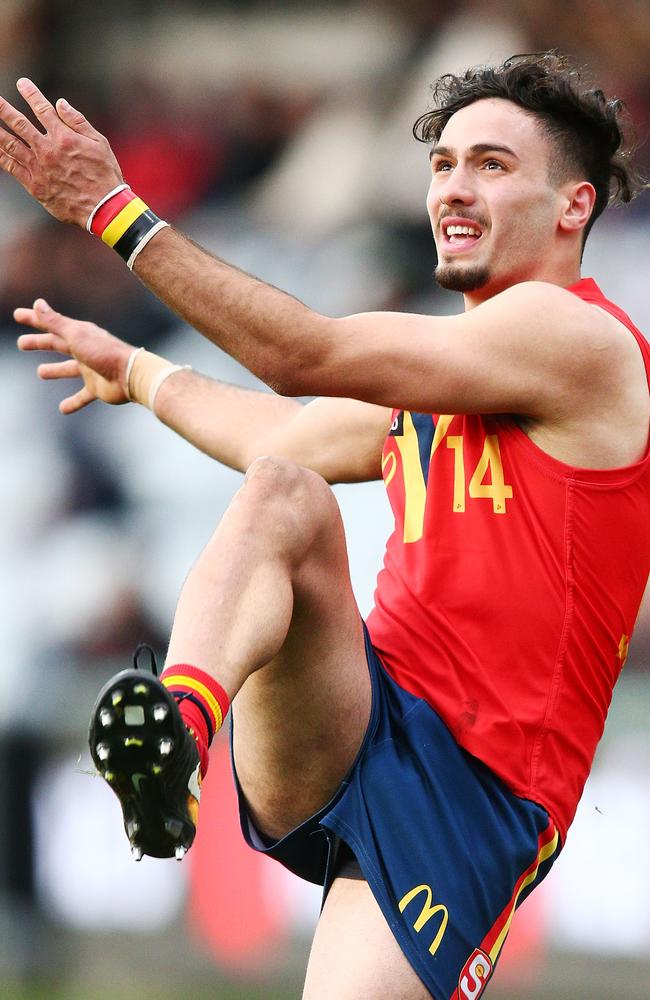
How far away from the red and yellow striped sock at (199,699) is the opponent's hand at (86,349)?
6.10ft

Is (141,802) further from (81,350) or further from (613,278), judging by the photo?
(613,278)

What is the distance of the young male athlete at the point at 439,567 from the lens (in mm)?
3615

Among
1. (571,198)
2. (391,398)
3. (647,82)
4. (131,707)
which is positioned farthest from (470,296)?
(647,82)

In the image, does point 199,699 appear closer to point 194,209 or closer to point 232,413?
point 232,413

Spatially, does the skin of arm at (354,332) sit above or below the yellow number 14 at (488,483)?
above

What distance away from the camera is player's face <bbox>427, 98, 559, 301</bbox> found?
13.6ft

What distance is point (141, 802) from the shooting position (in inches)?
126

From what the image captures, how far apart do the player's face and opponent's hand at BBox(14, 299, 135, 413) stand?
1261 millimetres

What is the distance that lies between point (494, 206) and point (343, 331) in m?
0.68

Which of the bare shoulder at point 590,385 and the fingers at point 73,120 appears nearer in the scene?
the fingers at point 73,120

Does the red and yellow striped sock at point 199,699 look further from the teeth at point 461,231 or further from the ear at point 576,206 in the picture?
the ear at point 576,206

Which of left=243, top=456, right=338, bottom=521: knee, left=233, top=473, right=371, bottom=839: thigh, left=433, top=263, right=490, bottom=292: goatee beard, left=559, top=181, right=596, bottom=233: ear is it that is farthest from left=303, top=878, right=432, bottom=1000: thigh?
left=559, top=181, right=596, bottom=233: ear

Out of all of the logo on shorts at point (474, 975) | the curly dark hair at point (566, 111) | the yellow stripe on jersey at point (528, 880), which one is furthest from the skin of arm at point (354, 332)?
the logo on shorts at point (474, 975)

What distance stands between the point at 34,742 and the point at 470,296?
13.7ft
